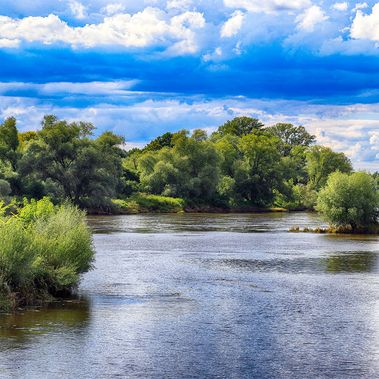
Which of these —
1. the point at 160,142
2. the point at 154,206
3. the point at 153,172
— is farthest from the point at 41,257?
the point at 160,142

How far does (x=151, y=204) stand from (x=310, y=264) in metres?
82.5

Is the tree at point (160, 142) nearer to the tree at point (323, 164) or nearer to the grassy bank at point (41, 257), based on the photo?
the tree at point (323, 164)

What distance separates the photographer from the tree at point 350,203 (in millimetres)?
83619

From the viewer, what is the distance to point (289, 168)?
531ft

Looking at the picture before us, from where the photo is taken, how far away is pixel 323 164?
168m

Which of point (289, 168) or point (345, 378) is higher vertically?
point (289, 168)

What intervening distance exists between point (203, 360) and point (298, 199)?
136 m

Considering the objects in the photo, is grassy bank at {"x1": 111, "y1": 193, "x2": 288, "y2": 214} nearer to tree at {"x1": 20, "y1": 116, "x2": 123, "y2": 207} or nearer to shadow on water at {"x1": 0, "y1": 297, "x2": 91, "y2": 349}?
tree at {"x1": 20, "y1": 116, "x2": 123, "y2": 207}

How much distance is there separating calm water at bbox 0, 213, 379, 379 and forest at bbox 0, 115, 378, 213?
2137 inches

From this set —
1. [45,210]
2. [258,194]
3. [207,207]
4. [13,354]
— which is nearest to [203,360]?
[13,354]

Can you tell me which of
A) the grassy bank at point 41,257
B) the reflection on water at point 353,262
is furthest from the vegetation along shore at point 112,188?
the reflection on water at point 353,262

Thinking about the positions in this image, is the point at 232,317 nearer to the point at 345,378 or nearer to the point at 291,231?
the point at 345,378

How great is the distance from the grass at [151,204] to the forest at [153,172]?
0.18m

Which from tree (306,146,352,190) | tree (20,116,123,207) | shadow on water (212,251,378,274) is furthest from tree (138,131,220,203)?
shadow on water (212,251,378,274)
